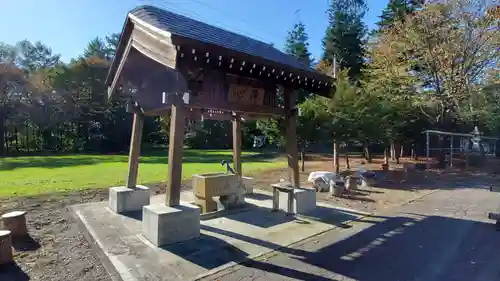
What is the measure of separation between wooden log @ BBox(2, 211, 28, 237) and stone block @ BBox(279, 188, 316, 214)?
15.7ft

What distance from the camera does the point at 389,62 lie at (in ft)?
52.3

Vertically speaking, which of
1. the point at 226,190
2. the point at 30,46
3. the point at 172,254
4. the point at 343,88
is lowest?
the point at 172,254

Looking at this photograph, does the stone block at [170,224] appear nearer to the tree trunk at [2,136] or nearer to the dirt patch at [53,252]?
the dirt patch at [53,252]

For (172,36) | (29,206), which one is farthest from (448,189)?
(29,206)

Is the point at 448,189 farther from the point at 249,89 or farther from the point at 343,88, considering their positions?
the point at 249,89

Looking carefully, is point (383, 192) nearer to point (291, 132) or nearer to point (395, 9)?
point (291, 132)

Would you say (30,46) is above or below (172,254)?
above

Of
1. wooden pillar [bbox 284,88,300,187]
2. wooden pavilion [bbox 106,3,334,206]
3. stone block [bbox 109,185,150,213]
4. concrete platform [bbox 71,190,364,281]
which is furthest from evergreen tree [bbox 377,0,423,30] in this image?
stone block [bbox 109,185,150,213]

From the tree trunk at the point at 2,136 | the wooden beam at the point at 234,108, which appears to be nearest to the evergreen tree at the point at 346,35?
the wooden beam at the point at 234,108

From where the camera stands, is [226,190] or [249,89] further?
[226,190]

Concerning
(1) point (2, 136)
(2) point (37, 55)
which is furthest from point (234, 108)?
(2) point (37, 55)

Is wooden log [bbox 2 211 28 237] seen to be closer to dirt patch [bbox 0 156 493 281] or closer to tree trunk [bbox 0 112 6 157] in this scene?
dirt patch [bbox 0 156 493 281]

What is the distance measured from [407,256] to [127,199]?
540 cm

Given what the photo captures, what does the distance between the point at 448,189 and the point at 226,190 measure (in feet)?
25.8
